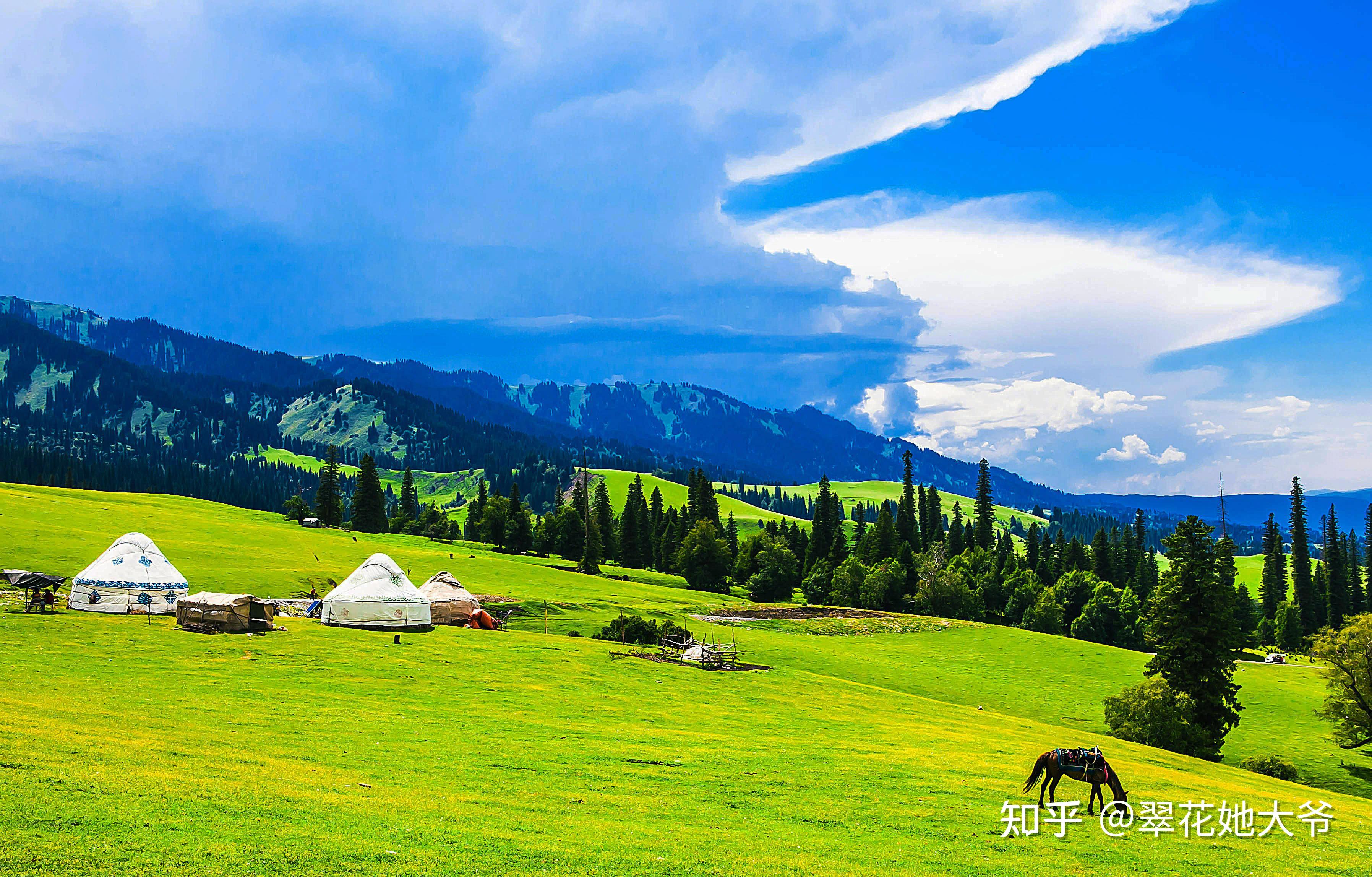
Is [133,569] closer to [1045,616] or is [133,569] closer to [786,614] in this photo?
[786,614]

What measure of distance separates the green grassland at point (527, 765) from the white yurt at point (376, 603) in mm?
2689

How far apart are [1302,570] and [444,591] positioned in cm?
16641

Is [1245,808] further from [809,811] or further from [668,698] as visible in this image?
[668,698]

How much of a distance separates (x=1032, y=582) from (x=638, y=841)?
13416 cm

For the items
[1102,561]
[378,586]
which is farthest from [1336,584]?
[378,586]

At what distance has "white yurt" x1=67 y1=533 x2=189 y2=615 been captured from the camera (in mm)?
55656

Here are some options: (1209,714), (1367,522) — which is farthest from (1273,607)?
(1209,714)

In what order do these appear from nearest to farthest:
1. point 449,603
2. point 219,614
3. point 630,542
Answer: point 219,614 < point 449,603 < point 630,542

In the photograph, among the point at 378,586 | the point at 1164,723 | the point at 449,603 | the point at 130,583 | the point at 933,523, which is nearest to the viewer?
the point at 1164,723

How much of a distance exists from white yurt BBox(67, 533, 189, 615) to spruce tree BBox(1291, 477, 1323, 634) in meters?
177

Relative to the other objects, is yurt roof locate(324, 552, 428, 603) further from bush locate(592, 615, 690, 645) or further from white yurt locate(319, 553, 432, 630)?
bush locate(592, 615, 690, 645)

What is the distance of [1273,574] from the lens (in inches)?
6722

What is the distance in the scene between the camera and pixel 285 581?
76375 millimetres

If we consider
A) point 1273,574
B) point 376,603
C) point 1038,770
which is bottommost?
point 1038,770
